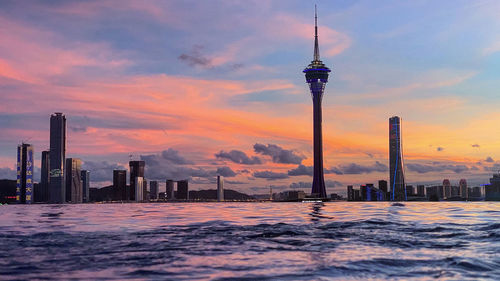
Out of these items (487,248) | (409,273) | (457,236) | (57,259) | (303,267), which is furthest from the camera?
(457,236)

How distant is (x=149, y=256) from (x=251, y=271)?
9.33m

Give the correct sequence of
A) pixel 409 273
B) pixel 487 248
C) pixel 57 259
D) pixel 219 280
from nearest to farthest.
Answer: pixel 219 280, pixel 409 273, pixel 57 259, pixel 487 248

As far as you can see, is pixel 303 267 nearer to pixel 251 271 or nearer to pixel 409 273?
pixel 251 271

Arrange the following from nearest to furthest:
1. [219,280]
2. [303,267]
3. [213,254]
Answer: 1. [219,280]
2. [303,267]
3. [213,254]

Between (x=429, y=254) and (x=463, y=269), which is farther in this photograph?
(x=429, y=254)

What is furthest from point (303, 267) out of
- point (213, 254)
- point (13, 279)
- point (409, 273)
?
point (13, 279)

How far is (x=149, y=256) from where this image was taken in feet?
106

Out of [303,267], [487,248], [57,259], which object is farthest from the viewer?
[487,248]

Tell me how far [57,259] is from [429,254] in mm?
25365

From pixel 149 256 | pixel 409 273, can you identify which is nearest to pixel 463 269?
pixel 409 273

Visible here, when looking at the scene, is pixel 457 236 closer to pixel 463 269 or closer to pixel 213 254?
pixel 463 269

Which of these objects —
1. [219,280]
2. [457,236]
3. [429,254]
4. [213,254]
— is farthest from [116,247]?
[457,236]

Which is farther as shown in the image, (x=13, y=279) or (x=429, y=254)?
(x=429, y=254)

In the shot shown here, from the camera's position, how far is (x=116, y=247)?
38156 millimetres
